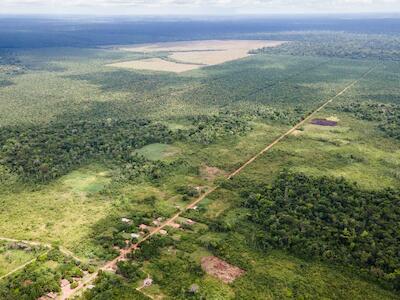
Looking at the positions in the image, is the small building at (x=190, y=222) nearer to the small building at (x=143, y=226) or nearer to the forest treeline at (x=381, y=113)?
the small building at (x=143, y=226)

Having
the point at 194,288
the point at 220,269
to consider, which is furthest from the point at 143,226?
the point at 194,288

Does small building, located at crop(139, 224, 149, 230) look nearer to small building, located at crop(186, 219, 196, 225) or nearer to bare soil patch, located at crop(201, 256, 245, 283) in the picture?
small building, located at crop(186, 219, 196, 225)

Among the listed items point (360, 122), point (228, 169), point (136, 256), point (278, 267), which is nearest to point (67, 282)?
point (136, 256)

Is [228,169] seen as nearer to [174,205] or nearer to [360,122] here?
[174,205]

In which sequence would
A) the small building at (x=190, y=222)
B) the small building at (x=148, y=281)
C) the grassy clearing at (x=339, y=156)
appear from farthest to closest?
the grassy clearing at (x=339, y=156), the small building at (x=190, y=222), the small building at (x=148, y=281)

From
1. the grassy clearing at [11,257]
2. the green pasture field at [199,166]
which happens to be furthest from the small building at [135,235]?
the grassy clearing at [11,257]
